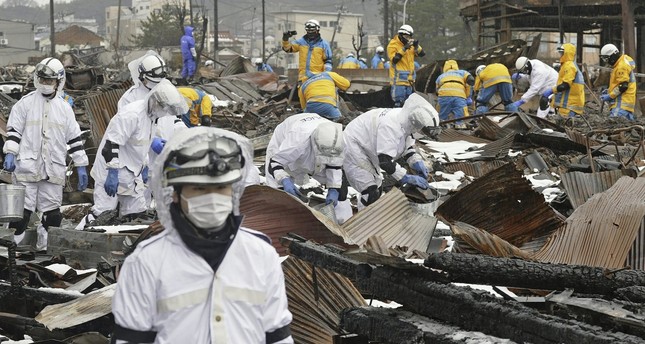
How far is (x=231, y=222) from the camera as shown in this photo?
11.7 feet

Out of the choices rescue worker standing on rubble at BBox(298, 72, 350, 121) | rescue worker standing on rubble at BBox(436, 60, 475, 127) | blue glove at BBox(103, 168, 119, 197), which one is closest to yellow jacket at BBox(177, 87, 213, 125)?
rescue worker standing on rubble at BBox(298, 72, 350, 121)

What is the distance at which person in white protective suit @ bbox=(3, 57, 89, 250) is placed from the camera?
32.3 feet

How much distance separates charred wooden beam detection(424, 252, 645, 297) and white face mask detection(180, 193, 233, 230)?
1.69 m

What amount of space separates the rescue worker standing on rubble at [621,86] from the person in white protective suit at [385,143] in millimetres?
8991

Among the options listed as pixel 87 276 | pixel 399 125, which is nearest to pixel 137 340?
pixel 87 276

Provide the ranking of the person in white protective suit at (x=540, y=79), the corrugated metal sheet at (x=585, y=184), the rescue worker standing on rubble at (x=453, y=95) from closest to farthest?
the corrugated metal sheet at (x=585, y=184), the rescue worker standing on rubble at (x=453, y=95), the person in white protective suit at (x=540, y=79)

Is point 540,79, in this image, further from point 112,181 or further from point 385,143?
point 112,181

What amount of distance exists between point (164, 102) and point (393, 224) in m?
2.41

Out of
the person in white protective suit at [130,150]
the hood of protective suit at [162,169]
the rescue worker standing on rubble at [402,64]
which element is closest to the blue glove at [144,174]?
the person in white protective suit at [130,150]

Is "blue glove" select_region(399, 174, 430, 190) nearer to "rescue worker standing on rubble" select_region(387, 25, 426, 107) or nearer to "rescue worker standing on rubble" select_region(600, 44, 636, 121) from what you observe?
"rescue worker standing on rubble" select_region(600, 44, 636, 121)

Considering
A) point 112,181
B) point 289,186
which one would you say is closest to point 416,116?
point 289,186

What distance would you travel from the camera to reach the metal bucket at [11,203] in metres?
8.91

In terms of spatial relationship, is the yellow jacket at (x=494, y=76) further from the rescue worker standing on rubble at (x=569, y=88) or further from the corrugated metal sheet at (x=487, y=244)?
the corrugated metal sheet at (x=487, y=244)

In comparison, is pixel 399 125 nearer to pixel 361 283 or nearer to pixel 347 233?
pixel 347 233
